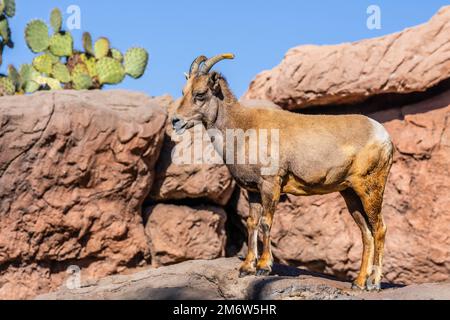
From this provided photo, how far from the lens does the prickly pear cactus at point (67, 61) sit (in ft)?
37.9

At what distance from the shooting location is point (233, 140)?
22.7 ft

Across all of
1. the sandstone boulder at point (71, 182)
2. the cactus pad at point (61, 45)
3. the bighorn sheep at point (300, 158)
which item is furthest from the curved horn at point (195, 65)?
the cactus pad at point (61, 45)

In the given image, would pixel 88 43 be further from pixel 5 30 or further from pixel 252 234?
pixel 252 234

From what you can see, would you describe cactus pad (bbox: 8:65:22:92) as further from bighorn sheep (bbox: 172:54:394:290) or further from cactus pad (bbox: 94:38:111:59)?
bighorn sheep (bbox: 172:54:394:290)

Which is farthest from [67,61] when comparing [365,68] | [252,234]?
[252,234]

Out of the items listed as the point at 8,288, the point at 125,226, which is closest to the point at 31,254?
the point at 8,288

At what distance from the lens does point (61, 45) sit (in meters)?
11.9

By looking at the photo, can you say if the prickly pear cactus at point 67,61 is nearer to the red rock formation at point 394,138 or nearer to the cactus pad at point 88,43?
the cactus pad at point 88,43

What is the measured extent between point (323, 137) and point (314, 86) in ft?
10.7

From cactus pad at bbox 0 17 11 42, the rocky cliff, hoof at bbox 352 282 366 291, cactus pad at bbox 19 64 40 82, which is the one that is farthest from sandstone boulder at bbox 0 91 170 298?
hoof at bbox 352 282 366 291

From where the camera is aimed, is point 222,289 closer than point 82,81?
Yes

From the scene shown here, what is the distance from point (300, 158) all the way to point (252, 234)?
931 millimetres

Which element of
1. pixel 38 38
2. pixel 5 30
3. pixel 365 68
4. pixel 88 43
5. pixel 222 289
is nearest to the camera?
pixel 222 289

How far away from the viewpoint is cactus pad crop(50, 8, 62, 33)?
11836mm
